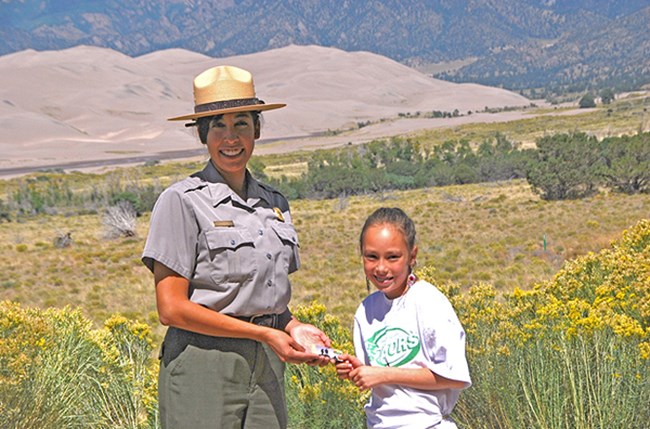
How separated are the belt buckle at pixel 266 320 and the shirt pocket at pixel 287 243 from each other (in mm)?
185

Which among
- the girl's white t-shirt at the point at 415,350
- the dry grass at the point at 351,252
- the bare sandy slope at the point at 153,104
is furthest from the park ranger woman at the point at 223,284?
the bare sandy slope at the point at 153,104

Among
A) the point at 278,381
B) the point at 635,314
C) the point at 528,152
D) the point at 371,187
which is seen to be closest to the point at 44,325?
the point at 278,381

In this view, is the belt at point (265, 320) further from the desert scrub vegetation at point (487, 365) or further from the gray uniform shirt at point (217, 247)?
the desert scrub vegetation at point (487, 365)

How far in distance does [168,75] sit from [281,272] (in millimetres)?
196614

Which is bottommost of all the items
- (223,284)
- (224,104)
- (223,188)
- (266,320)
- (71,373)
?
(71,373)

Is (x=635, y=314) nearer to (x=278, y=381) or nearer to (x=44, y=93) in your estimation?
(x=278, y=381)

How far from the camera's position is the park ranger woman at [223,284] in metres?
2.23

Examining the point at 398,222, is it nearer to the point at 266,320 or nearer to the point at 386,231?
the point at 386,231

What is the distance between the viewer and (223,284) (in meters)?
2.28

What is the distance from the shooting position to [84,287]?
17.4 m

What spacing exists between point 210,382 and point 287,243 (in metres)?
0.56

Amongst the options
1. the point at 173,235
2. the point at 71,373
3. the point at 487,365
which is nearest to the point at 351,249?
the point at 71,373

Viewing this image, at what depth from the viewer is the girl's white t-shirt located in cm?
230

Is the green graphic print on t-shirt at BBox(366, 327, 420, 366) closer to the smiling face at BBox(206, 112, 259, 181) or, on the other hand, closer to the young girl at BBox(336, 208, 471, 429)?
the young girl at BBox(336, 208, 471, 429)
